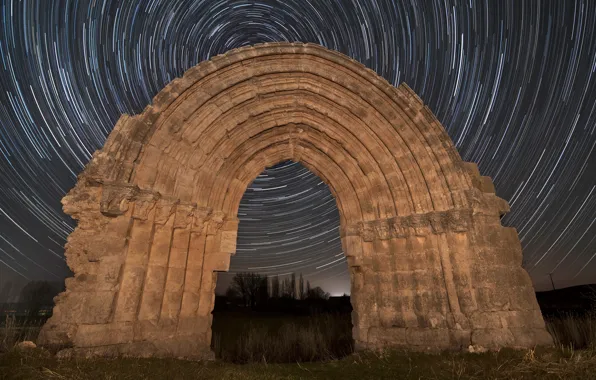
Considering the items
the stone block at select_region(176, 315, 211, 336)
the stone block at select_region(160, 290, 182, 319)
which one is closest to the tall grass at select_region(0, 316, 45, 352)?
the stone block at select_region(160, 290, 182, 319)

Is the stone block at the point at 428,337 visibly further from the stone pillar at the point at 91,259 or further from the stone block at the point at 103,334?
the stone pillar at the point at 91,259

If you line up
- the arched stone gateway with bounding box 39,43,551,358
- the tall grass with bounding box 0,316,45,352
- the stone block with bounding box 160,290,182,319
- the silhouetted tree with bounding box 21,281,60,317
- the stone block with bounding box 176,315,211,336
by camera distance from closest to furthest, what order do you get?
the tall grass with bounding box 0,316,45,352 < the arched stone gateway with bounding box 39,43,551,358 < the stone block with bounding box 160,290,182,319 < the stone block with bounding box 176,315,211,336 < the silhouetted tree with bounding box 21,281,60,317

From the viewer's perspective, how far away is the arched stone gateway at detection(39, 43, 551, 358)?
18.1 feet

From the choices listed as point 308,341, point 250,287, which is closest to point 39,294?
point 250,287

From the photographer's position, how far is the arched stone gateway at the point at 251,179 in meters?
5.51

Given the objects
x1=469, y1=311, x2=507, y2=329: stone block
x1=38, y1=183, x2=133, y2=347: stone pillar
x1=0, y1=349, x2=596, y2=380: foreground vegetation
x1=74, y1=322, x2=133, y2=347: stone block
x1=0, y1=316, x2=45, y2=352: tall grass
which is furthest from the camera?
x1=469, y1=311, x2=507, y2=329: stone block

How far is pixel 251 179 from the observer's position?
8.71 metres

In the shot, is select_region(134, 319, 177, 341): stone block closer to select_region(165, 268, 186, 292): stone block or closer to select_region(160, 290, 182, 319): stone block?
select_region(160, 290, 182, 319): stone block

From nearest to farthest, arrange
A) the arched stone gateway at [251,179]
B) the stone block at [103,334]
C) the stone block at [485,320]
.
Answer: the stone block at [103,334] < the arched stone gateway at [251,179] < the stone block at [485,320]

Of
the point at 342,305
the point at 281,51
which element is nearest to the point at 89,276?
the point at 281,51

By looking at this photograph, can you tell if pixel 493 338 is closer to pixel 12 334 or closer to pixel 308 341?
pixel 308 341

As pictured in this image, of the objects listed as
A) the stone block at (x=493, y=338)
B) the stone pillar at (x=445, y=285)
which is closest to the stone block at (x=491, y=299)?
the stone pillar at (x=445, y=285)

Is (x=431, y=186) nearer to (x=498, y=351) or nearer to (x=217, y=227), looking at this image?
(x=498, y=351)

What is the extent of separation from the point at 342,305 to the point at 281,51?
2953 centimetres
